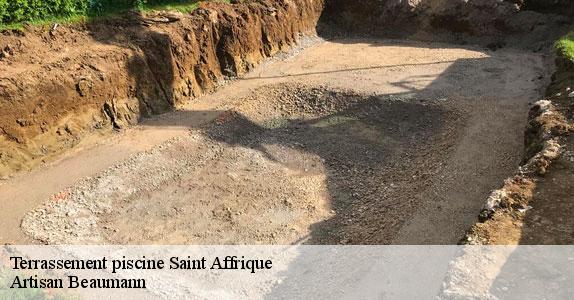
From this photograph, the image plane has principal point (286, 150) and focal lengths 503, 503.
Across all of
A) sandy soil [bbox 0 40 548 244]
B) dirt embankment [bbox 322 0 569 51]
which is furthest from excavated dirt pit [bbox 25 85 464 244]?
dirt embankment [bbox 322 0 569 51]

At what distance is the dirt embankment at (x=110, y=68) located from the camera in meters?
13.7

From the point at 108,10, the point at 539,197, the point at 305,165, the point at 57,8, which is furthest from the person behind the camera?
the point at 108,10

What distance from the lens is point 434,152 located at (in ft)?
46.9

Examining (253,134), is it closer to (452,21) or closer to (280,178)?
(280,178)

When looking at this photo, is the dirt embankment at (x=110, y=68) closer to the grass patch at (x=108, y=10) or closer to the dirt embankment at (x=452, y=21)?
the grass patch at (x=108, y=10)

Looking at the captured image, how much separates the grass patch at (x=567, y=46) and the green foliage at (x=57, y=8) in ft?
46.2

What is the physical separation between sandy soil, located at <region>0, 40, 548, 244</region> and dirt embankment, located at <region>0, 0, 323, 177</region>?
0.68 m

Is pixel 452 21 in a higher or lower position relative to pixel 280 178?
higher

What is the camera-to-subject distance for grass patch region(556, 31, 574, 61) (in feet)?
54.1

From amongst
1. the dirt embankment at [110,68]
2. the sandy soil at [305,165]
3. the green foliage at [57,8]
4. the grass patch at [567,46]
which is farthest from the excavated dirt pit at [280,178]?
the green foliage at [57,8]

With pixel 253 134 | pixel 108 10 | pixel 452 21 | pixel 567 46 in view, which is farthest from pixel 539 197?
pixel 452 21

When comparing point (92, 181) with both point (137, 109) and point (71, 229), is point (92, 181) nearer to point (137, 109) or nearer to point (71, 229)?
point (71, 229)

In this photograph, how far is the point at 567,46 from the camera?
17.3 metres

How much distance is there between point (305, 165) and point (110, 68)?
667cm
